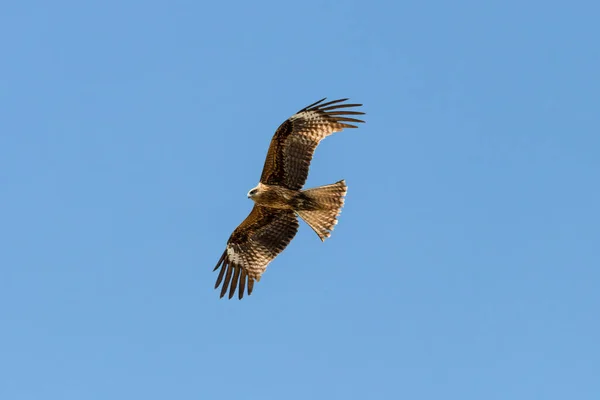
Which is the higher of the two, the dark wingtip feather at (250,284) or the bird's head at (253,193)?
the bird's head at (253,193)

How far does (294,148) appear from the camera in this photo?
63.8 ft

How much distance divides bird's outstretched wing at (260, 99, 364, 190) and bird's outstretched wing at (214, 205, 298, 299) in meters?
0.83

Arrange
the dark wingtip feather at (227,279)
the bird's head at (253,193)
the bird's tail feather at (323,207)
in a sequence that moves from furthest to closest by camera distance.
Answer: the dark wingtip feather at (227,279) < the bird's head at (253,193) < the bird's tail feather at (323,207)

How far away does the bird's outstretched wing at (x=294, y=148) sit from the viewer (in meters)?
19.4

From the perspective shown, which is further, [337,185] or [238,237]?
[238,237]

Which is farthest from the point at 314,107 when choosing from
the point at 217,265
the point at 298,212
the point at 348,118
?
the point at 217,265

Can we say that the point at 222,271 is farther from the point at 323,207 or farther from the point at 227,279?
the point at 323,207

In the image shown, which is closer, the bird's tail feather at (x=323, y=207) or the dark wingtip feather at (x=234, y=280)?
the bird's tail feather at (x=323, y=207)

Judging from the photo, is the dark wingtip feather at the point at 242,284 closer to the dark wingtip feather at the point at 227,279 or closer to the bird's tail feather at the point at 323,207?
the dark wingtip feather at the point at 227,279

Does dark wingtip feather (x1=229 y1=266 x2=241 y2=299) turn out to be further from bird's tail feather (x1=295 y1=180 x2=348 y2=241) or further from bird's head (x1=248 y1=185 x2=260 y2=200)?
bird's tail feather (x1=295 y1=180 x2=348 y2=241)

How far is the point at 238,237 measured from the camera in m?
20.4

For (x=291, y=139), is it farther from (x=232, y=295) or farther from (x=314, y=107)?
(x=232, y=295)

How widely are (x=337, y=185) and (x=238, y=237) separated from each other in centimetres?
250

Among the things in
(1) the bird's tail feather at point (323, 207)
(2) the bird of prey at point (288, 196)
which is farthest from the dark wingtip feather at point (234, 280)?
(1) the bird's tail feather at point (323, 207)
